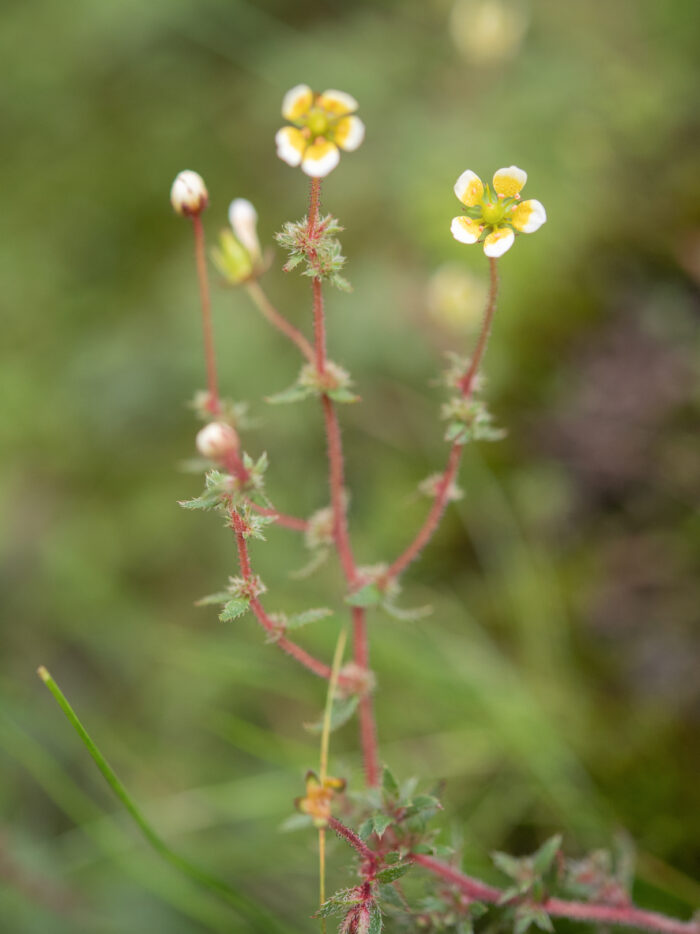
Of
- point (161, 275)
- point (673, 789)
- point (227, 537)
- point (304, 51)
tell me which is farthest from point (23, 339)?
point (673, 789)

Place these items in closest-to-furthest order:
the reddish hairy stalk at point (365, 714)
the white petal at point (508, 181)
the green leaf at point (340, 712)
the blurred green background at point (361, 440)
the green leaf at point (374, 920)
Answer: the green leaf at point (374, 920), the white petal at point (508, 181), the green leaf at point (340, 712), the reddish hairy stalk at point (365, 714), the blurred green background at point (361, 440)

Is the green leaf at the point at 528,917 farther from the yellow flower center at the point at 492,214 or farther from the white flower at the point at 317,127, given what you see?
the white flower at the point at 317,127

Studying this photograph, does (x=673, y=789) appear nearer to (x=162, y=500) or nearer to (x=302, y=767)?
(x=302, y=767)

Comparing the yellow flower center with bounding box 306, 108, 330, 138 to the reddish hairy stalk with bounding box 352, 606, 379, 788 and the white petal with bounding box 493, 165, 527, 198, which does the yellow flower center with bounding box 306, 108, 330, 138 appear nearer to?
the white petal with bounding box 493, 165, 527, 198

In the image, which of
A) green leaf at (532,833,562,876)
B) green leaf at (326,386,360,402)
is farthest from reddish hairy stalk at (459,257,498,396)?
green leaf at (532,833,562,876)

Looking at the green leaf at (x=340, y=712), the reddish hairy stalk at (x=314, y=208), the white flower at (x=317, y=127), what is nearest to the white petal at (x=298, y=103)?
the white flower at (x=317, y=127)
